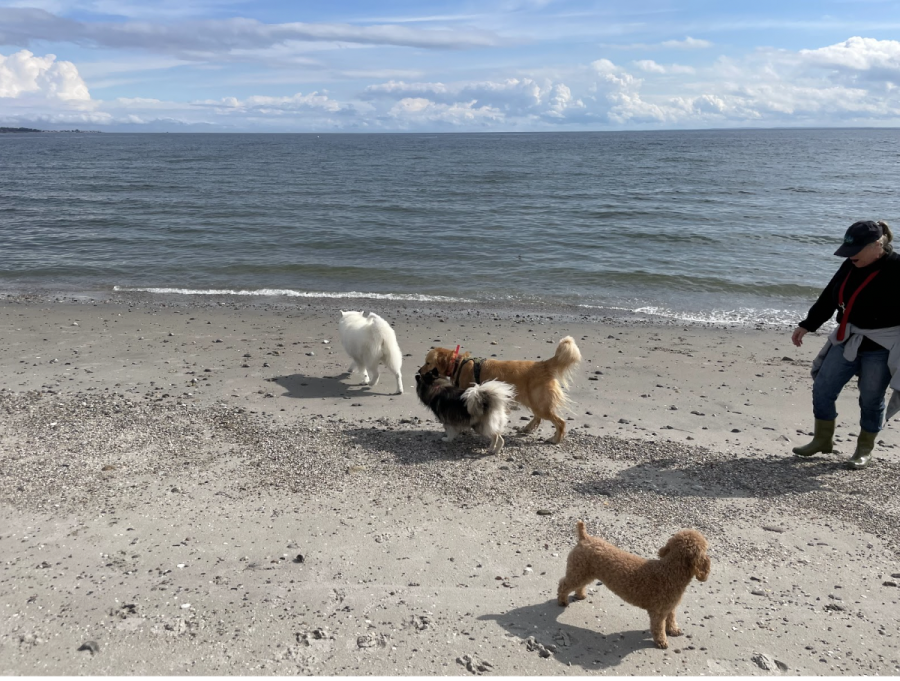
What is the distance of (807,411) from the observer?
7676 mm

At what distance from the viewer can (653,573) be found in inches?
141

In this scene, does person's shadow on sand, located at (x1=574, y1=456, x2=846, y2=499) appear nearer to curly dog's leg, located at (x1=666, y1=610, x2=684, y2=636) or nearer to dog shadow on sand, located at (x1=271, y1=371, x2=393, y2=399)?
curly dog's leg, located at (x1=666, y1=610, x2=684, y2=636)

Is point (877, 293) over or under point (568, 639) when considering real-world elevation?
over

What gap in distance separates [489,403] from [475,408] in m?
0.15

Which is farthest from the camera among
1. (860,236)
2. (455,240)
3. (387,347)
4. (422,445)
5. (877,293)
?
(455,240)

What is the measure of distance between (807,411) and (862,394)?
195cm

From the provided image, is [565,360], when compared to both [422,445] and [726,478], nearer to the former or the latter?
[422,445]

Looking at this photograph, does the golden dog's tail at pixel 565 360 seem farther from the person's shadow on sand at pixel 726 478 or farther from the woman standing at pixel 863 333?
the woman standing at pixel 863 333

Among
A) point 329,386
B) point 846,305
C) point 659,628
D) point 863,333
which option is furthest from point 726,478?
point 329,386

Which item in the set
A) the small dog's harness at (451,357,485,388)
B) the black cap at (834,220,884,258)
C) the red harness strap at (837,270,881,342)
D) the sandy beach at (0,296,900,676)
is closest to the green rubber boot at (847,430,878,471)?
the sandy beach at (0,296,900,676)

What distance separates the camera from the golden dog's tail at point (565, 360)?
629 centimetres

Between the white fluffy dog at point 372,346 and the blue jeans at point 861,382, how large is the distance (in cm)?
472

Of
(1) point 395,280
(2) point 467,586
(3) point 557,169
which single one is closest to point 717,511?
(2) point 467,586

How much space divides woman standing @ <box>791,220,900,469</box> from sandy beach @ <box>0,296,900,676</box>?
45cm
